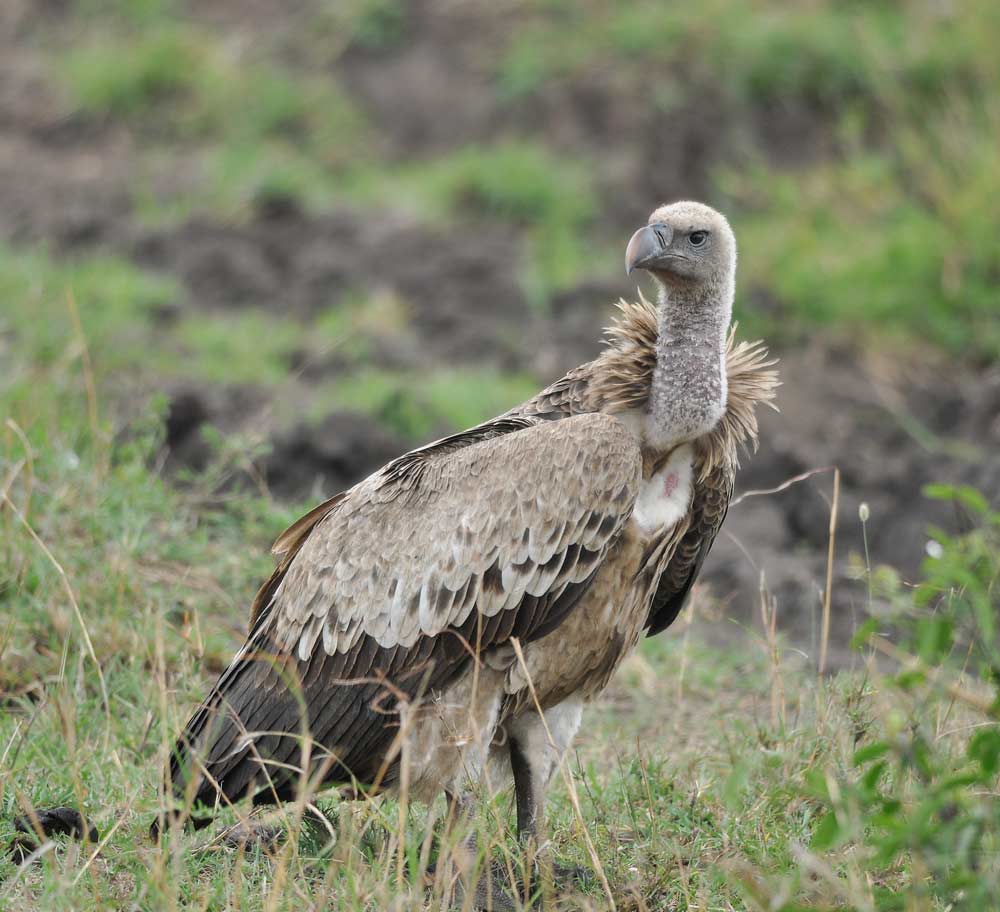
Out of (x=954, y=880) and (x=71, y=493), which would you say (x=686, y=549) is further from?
(x=71, y=493)

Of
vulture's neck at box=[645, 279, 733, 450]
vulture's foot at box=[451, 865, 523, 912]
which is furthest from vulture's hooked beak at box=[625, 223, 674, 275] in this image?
vulture's foot at box=[451, 865, 523, 912]

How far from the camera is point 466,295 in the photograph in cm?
898

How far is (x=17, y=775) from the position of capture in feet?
14.1

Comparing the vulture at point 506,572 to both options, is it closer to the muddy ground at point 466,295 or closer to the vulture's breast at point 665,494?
the vulture's breast at point 665,494

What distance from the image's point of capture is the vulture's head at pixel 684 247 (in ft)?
13.4

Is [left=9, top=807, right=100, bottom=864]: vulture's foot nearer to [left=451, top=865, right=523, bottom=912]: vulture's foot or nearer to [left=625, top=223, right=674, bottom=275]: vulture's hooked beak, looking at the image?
[left=451, top=865, right=523, bottom=912]: vulture's foot

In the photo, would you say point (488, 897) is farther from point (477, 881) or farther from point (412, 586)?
point (412, 586)

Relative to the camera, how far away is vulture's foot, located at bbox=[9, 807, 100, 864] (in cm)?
400

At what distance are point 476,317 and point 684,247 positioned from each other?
15.5ft

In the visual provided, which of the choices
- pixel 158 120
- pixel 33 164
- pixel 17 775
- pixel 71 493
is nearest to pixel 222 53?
pixel 158 120

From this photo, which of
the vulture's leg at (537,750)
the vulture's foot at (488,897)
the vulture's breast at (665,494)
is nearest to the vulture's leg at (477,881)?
the vulture's foot at (488,897)

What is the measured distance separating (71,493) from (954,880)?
11.7 feet

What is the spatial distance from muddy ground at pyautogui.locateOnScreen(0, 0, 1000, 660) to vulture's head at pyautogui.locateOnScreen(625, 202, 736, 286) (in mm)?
1888

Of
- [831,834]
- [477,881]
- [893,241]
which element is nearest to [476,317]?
[893,241]
